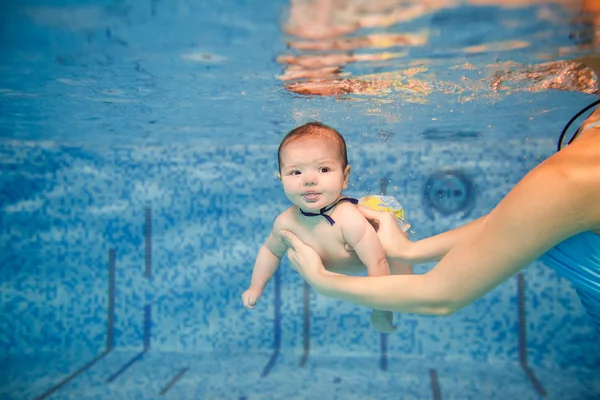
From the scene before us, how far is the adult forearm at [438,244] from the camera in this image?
3039 mm

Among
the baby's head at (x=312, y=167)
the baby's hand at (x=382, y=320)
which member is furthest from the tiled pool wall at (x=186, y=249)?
the baby's head at (x=312, y=167)

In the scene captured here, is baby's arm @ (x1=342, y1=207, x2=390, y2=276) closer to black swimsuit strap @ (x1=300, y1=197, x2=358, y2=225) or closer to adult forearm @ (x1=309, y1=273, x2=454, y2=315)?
black swimsuit strap @ (x1=300, y1=197, x2=358, y2=225)

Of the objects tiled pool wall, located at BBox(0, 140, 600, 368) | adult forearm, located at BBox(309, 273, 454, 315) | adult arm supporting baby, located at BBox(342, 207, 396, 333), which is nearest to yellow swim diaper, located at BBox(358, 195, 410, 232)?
adult arm supporting baby, located at BBox(342, 207, 396, 333)

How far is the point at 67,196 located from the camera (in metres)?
9.88

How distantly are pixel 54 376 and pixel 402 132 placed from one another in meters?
8.02

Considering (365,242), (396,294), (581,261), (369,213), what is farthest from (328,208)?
(581,261)

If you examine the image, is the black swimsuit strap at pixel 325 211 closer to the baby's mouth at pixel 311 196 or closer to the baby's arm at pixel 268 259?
the baby's mouth at pixel 311 196

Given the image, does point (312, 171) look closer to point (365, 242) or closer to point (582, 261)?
point (365, 242)

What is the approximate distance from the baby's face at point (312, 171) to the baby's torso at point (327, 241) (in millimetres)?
204

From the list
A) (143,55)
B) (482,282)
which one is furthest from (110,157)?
(482,282)

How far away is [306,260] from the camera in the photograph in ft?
10.0

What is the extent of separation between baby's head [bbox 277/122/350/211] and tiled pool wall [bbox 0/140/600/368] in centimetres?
575

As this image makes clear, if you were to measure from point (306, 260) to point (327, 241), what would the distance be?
0.92m

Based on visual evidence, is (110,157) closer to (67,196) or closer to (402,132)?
(67,196)
